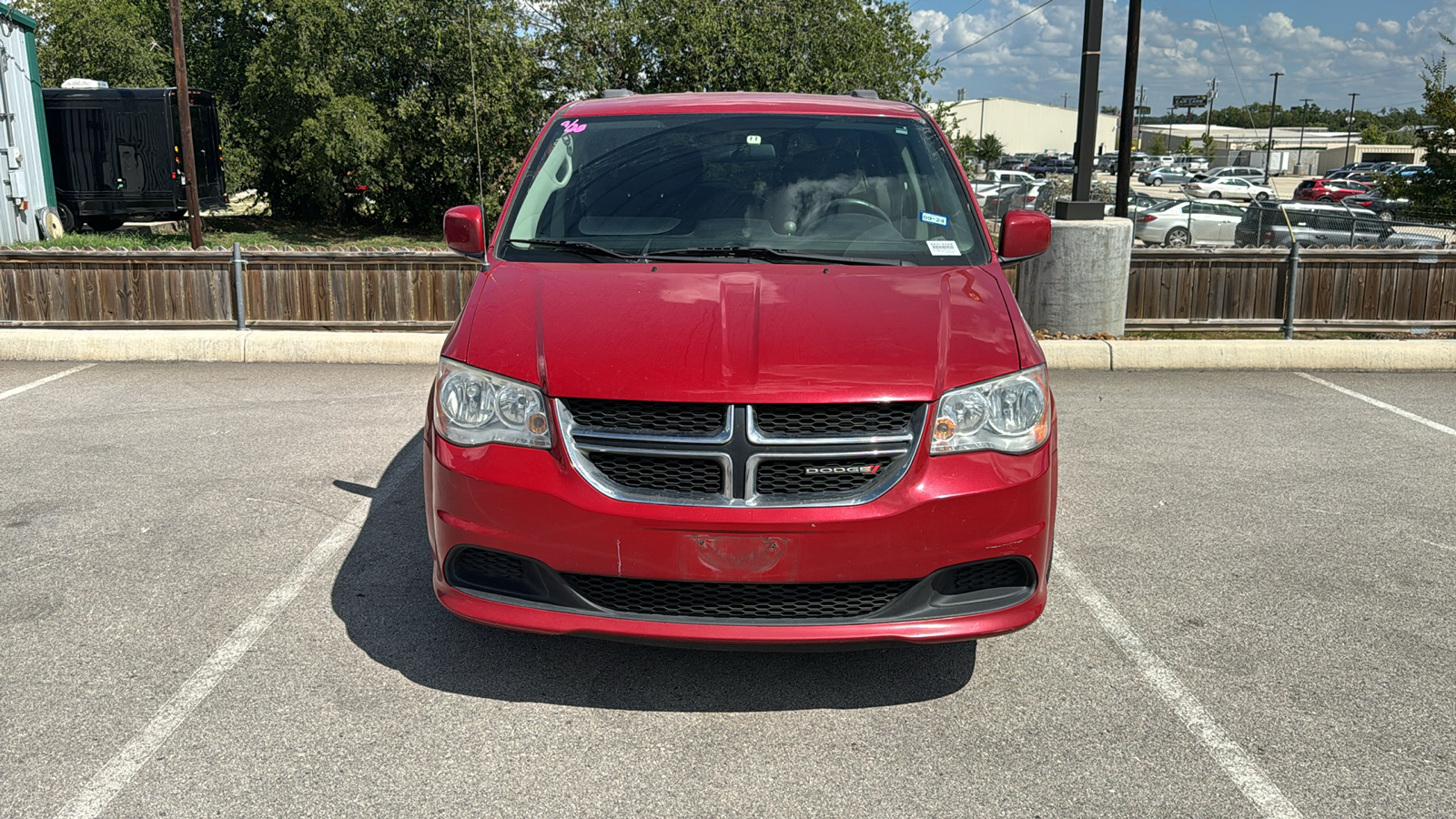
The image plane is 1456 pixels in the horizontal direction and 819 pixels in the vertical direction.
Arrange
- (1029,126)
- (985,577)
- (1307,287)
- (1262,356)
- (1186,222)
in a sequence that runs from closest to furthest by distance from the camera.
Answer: (985,577) < (1262,356) < (1307,287) < (1186,222) < (1029,126)

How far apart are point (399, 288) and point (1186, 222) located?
2101 cm

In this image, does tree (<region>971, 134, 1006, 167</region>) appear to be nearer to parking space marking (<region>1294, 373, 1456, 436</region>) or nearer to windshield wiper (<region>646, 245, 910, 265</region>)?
Result: parking space marking (<region>1294, 373, 1456, 436</region>)

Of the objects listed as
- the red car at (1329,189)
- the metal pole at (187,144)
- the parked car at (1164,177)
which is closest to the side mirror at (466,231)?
the metal pole at (187,144)

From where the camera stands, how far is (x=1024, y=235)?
15.7 feet

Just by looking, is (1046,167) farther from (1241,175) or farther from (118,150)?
(118,150)

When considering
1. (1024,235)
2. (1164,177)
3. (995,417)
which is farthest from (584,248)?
(1164,177)

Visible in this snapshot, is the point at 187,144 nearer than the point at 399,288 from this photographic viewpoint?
No

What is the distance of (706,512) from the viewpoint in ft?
10.6

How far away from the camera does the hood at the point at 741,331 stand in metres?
3.35

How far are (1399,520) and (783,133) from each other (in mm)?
3556

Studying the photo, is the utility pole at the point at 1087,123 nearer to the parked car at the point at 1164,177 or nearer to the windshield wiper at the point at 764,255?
the windshield wiper at the point at 764,255

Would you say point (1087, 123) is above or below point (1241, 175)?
above

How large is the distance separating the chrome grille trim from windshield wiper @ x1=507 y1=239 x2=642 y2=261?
1.08m

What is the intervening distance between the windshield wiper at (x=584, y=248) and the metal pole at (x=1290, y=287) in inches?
319
